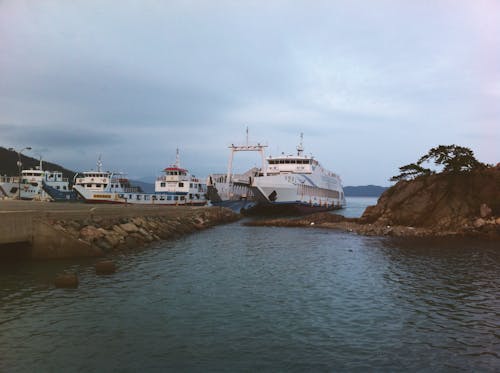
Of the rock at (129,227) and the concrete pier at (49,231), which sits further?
the rock at (129,227)

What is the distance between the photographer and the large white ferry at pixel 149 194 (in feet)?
199

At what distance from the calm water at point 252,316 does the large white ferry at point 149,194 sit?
129ft

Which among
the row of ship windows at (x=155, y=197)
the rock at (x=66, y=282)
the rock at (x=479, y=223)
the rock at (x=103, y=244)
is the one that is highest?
the row of ship windows at (x=155, y=197)

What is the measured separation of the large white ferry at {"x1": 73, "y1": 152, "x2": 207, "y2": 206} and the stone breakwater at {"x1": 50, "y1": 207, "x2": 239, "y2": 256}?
20.3m

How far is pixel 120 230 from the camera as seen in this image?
30.0 meters

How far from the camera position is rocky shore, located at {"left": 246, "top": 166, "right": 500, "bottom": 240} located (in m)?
40.0

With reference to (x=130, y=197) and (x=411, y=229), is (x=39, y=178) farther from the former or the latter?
(x=411, y=229)

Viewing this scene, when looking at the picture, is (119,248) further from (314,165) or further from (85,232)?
(314,165)

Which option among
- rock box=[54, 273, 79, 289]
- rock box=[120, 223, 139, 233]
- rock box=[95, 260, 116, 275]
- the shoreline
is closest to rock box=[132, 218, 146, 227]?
rock box=[120, 223, 139, 233]

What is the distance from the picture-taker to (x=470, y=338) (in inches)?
470

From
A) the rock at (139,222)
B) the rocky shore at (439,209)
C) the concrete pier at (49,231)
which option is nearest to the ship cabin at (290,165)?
the rocky shore at (439,209)

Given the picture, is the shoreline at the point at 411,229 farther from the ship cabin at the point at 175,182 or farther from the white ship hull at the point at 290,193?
the ship cabin at the point at 175,182

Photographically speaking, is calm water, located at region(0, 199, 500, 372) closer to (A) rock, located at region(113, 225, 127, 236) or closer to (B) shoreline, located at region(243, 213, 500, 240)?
(A) rock, located at region(113, 225, 127, 236)

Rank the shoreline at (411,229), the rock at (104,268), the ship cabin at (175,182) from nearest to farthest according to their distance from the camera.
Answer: the rock at (104,268)
the shoreline at (411,229)
the ship cabin at (175,182)
